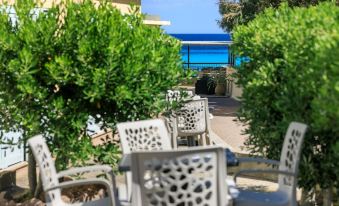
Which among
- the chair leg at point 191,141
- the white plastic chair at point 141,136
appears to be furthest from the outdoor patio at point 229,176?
the chair leg at point 191,141

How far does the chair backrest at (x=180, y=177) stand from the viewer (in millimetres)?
3477

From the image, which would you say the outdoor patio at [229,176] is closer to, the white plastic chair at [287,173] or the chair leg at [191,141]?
the chair leg at [191,141]

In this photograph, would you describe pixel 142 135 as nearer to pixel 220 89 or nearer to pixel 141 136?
pixel 141 136

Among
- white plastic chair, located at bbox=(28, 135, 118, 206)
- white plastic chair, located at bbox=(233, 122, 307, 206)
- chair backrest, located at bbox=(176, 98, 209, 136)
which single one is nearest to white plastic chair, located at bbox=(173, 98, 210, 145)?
chair backrest, located at bbox=(176, 98, 209, 136)

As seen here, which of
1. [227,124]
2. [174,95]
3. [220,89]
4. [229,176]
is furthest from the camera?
[220,89]

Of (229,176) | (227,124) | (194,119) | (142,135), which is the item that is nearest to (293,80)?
(142,135)

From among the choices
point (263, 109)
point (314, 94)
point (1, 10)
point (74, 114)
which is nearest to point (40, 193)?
point (74, 114)

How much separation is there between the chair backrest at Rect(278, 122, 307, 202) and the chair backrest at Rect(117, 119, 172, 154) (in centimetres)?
125

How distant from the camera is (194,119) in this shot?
8484mm

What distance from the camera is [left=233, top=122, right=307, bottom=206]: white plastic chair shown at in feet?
13.7

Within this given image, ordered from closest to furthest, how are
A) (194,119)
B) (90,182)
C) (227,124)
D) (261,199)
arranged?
(90,182)
(261,199)
(194,119)
(227,124)

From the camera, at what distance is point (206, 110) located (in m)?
8.52

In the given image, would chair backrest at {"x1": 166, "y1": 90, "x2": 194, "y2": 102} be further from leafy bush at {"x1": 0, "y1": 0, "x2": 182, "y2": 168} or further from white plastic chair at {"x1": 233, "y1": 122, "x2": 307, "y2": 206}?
white plastic chair at {"x1": 233, "y1": 122, "x2": 307, "y2": 206}

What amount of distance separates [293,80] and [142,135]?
1537 mm
